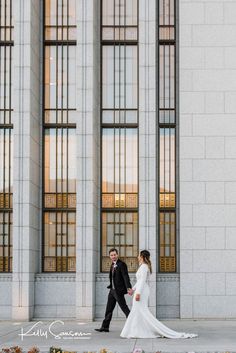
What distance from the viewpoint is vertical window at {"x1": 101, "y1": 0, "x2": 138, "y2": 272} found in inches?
916

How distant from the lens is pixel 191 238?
2250 centimetres

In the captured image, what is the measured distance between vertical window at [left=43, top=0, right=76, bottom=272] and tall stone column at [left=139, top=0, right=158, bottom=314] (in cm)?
224

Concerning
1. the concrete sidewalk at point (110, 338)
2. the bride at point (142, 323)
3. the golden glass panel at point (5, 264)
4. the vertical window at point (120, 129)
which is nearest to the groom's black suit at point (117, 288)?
the concrete sidewalk at point (110, 338)

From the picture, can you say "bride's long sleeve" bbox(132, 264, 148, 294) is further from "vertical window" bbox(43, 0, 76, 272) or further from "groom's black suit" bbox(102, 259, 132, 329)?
"vertical window" bbox(43, 0, 76, 272)

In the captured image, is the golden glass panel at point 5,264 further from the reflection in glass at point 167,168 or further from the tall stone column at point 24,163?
the reflection in glass at point 167,168

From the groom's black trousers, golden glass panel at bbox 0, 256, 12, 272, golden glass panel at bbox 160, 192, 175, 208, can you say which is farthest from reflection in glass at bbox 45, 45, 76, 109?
the groom's black trousers

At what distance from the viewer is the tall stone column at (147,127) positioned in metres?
22.4

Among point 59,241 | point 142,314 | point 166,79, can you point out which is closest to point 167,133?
point 166,79

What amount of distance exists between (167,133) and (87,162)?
2767mm

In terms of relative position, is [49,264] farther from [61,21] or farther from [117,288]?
[61,21]

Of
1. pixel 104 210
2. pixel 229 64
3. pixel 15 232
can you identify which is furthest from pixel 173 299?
pixel 229 64

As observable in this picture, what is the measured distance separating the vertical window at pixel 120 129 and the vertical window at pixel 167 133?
0.77 m

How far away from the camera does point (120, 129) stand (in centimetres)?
2364

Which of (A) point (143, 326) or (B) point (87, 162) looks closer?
(A) point (143, 326)
